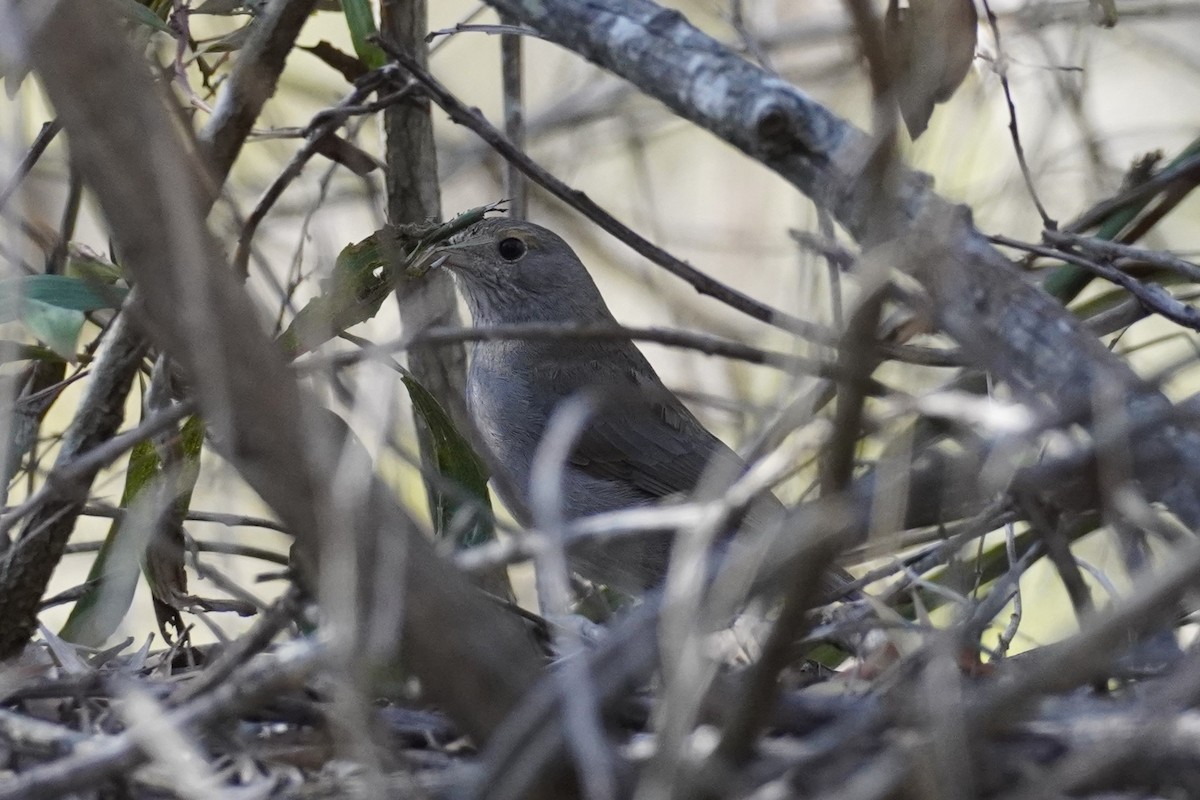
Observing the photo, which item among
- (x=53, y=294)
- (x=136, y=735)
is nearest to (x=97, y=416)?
(x=53, y=294)

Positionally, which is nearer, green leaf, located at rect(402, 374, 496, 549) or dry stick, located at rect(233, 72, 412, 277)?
dry stick, located at rect(233, 72, 412, 277)

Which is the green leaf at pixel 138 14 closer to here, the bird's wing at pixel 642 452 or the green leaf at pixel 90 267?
the green leaf at pixel 90 267

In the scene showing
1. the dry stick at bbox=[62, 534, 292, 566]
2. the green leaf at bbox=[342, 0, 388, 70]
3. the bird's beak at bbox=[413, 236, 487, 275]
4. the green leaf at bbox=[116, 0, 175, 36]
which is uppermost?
the bird's beak at bbox=[413, 236, 487, 275]

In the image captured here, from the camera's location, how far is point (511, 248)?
205 inches

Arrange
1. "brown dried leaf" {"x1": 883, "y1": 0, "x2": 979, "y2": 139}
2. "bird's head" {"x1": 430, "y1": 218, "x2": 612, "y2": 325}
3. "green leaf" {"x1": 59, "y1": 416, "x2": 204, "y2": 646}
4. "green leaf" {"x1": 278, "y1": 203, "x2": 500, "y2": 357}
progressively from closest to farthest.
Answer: "brown dried leaf" {"x1": 883, "y1": 0, "x2": 979, "y2": 139} → "green leaf" {"x1": 278, "y1": 203, "x2": 500, "y2": 357} → "green leaf" {"x1": 59, "y1": 416, "x2": 204, "y2": 646} → "bird's head" {"x1": 430, "y1": 218, "x2": 612, "y2": 325}

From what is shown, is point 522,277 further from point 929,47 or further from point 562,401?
point 929,47

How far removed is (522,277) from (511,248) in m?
0.16

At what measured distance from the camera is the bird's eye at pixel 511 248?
16.9 ft

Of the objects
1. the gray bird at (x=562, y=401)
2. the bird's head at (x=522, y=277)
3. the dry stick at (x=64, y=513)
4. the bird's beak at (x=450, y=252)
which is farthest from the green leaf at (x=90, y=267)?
the bird's head at (x=522, y=277)

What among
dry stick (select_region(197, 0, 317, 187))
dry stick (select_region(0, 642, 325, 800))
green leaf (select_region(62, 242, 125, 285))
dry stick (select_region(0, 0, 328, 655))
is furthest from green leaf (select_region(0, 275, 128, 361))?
dry stick (select_region(0, 642, 325, 800))

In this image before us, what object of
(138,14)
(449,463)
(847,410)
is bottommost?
(847,410)

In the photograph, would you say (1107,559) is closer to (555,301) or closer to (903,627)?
(555,301)

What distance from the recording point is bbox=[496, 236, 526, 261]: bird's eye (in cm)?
515

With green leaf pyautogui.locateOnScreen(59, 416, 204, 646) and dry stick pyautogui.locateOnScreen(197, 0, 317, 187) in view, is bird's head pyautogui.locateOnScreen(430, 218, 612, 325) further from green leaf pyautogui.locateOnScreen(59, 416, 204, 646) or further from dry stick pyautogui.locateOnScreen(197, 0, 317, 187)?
green leaf pyautogui.locateOnScreen(59, 416, 204, 646)
